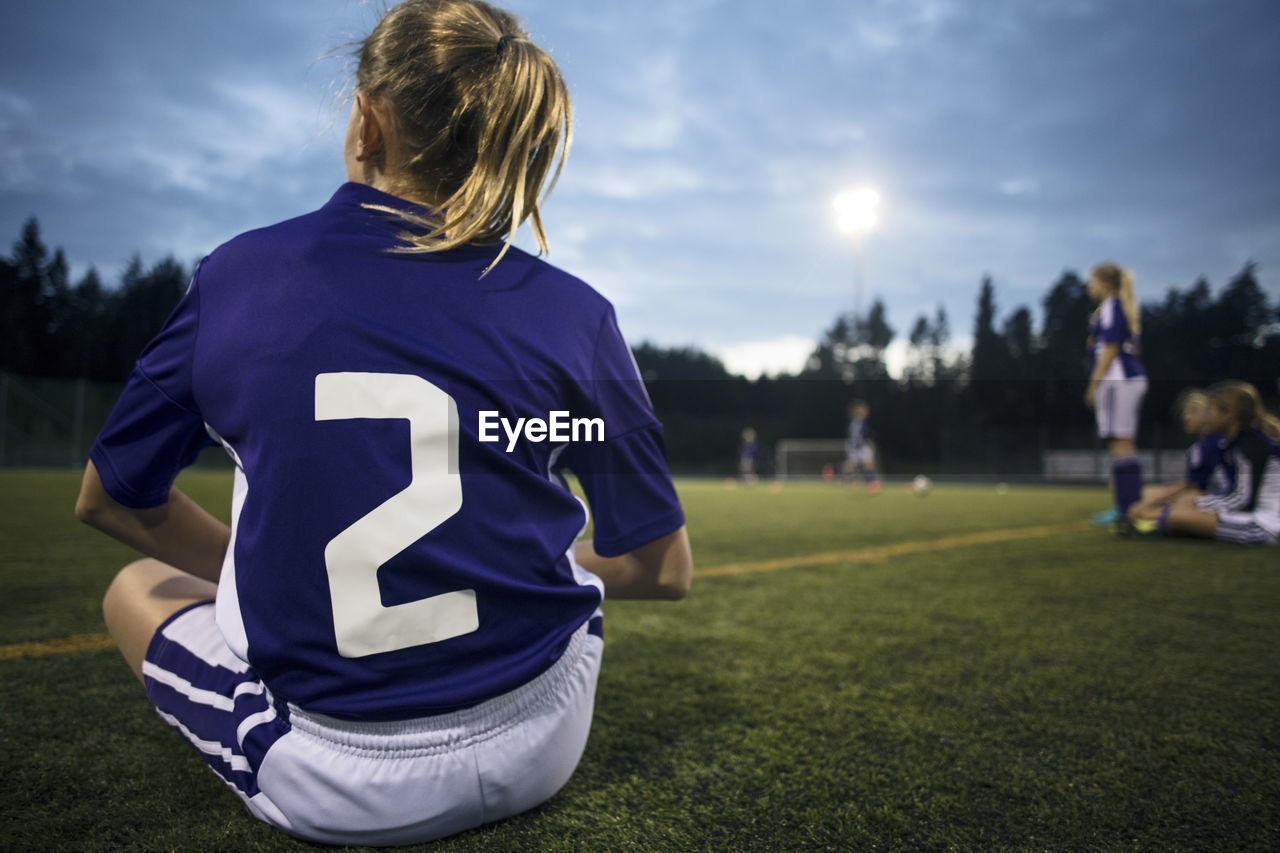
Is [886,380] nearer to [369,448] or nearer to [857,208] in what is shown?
[857,208]

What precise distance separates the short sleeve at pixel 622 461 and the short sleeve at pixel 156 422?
20.0 inches

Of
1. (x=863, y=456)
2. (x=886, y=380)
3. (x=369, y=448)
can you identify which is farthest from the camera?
(x=886, y=380)

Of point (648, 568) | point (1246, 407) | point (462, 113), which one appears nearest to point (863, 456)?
point (1246, 407)

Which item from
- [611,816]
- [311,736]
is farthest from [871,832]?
[311,736]

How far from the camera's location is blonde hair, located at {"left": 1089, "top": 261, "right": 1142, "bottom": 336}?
5.58m

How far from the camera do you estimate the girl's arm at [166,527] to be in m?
1.02

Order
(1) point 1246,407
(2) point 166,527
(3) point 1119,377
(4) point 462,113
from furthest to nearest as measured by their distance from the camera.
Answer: (3) point 1119,377 < (1) point 1246,407 < (2) point 166,527 < (4) point 462,113

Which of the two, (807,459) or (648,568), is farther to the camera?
(807,459)

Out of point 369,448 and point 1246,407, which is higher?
point 1246,407

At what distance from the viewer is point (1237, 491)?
5492 millimetres

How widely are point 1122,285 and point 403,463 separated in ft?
21.2

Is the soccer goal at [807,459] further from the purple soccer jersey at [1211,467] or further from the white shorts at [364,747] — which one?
the white shorts at [364,747]

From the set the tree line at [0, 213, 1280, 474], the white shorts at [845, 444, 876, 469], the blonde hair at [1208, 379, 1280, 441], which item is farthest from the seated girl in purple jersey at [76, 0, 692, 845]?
the tree line at [0, 213, 1280, 474]

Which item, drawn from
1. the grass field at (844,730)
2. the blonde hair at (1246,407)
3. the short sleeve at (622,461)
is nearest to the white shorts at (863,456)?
the blonde hair at (1246,407)
